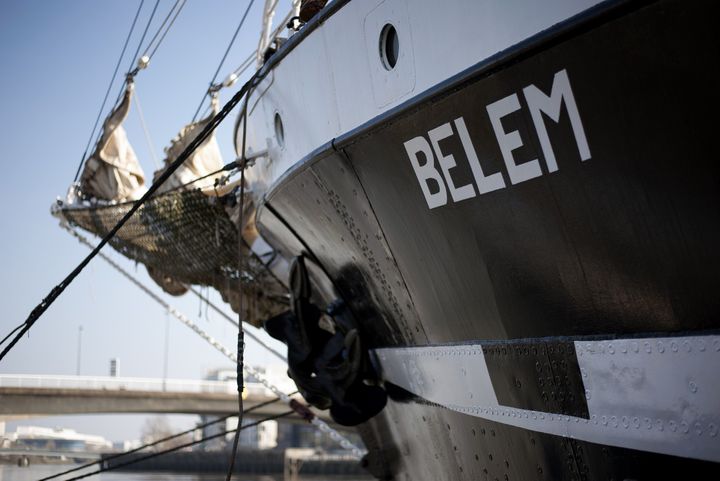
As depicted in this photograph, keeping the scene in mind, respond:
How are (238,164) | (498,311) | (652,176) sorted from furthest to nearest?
(238,164), (498,311), (652,176)

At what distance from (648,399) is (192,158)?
10.1 m

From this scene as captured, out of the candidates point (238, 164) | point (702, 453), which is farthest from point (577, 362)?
point (238, 164)

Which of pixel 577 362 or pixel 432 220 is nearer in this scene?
pixel 577 362

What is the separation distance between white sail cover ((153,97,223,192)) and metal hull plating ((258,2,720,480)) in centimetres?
648

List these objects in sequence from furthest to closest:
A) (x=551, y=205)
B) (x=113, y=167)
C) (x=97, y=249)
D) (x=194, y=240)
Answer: (x=113, y=167)
(x=194, y=240)
(x=97, y=249)
(x=551, y=205)

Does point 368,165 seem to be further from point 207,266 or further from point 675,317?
point 207,266

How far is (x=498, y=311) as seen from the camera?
4785mm

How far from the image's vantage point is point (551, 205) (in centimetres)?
411

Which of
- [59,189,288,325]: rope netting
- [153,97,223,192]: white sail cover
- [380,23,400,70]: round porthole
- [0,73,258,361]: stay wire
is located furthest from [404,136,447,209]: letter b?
[153,97,223,192]: white sail cover

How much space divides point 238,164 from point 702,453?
508cm

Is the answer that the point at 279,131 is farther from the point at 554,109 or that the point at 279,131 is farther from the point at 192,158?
the point at 192,158

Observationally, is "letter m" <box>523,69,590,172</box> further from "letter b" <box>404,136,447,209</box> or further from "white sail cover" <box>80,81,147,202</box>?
"white sail cover" <box>80,81,147,202</box>

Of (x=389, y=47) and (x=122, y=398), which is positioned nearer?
(x=389, y=47)

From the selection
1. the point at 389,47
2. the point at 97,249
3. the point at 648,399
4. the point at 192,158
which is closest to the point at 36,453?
the point at 192,158
